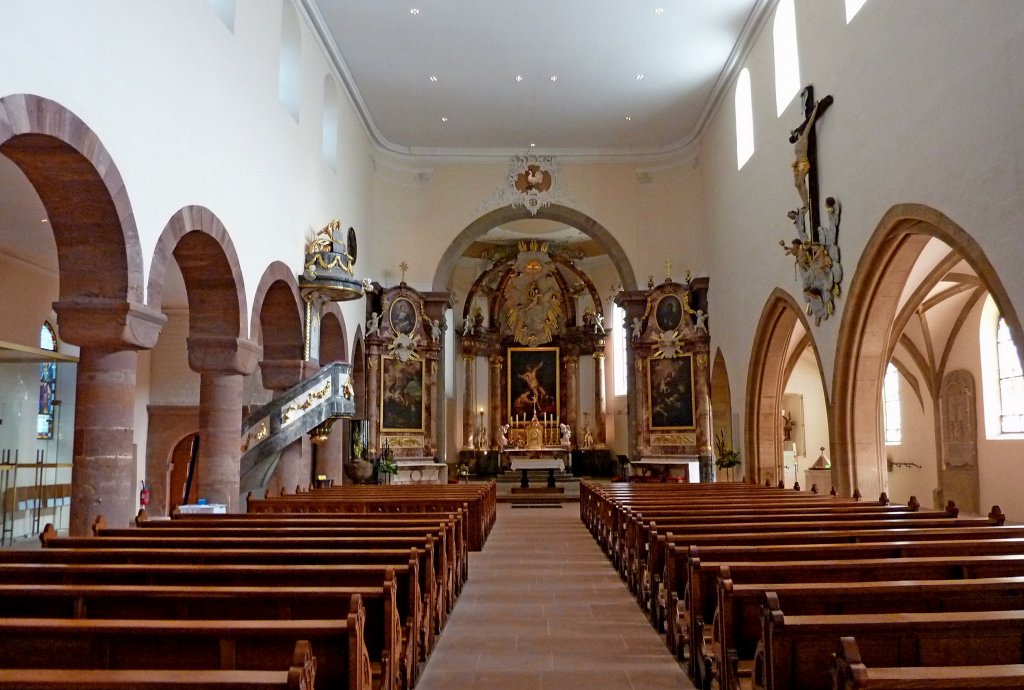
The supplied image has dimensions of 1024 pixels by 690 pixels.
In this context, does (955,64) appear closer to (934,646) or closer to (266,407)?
(934,646)

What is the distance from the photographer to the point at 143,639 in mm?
3453

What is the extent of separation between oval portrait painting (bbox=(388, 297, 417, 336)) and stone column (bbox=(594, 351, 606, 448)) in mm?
8611

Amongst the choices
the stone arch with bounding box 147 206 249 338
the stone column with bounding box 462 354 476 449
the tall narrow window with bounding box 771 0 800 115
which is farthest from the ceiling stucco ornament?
the stone arch with bounding box 147 206 249 338

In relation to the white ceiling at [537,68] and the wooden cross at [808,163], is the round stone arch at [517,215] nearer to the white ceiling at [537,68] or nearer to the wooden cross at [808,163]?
the white ceiling at [537,68]

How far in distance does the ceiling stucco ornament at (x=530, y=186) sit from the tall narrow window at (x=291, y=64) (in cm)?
776

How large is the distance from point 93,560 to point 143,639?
2.02 meters

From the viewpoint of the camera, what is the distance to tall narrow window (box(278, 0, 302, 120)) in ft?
44.7

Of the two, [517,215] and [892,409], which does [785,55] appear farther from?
[892,409]

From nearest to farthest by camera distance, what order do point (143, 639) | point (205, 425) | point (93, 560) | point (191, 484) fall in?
point (143, 639) → point (93, 560) → point (205, 425) → point (191, 484)

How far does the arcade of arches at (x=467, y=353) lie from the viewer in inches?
316

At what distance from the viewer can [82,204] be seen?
7852 millimetres

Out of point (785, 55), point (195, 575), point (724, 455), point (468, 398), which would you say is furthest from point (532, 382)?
point (195, 575)

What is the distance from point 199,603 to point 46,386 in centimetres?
1365

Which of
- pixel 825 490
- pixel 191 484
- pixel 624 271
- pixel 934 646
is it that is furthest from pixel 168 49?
pixel 825 490
